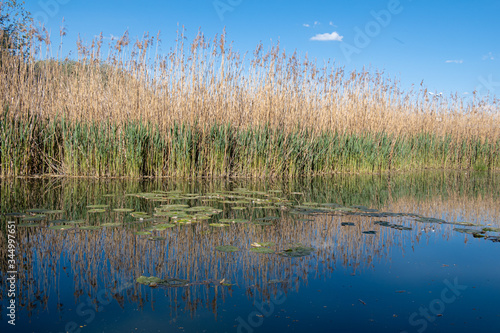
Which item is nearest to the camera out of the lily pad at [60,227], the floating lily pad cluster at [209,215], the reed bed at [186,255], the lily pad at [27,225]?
the reed bed at [186,255]

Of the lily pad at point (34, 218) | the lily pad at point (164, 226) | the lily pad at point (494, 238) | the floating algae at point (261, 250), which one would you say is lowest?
the lily pad at point (494, 238)

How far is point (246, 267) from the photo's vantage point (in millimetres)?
2729

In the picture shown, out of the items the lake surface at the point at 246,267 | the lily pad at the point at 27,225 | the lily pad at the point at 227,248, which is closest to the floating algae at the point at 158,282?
the lake surface at the point at 246,267

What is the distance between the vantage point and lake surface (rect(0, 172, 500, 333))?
2.03 meters

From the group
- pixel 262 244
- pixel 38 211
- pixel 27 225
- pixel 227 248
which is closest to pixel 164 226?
pixel 227 248

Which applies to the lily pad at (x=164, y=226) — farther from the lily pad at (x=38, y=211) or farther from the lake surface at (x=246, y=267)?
the lily pad at (x=38, y=211)

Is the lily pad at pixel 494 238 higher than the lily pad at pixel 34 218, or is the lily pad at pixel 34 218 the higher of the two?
the lily pad at pixel 34 218

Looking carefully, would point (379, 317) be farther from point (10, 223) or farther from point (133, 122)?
point (133, 122)

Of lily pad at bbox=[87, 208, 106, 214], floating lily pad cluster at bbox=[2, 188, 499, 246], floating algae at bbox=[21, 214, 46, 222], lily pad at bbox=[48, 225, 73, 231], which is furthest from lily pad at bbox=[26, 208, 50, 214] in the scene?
lily pad at bbox=[48, 225, 73, 231]

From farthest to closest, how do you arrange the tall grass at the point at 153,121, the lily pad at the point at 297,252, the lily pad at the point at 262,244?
the tall grass at the point at 153,121, the lily pad at the point at 262,244, the lily pad at the point at 297,252

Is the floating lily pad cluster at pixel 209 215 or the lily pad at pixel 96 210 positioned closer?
the floating lily pad cluster at pixel 209 215

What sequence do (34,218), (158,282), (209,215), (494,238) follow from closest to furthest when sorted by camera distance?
(158,282) < (494,238) < (34,218) < (209,215)

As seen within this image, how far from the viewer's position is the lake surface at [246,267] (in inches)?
80.0

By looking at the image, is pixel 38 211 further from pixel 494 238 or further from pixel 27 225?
pixel 494 238
